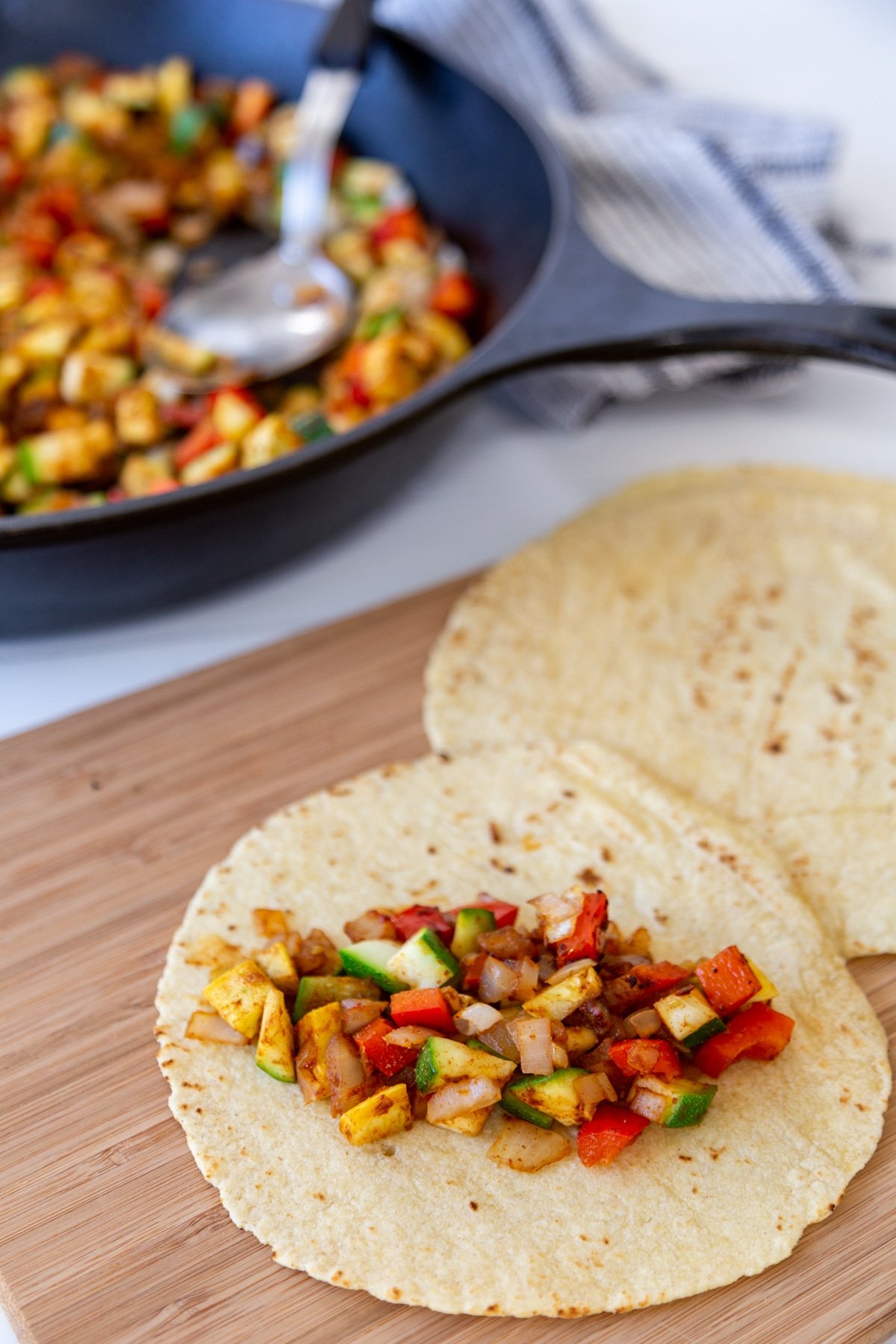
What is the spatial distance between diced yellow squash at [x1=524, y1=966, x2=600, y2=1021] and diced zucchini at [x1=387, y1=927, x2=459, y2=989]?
120 millimetres

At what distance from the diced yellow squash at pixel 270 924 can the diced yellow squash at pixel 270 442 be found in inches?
32.7

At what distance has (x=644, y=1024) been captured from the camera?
5.32ft

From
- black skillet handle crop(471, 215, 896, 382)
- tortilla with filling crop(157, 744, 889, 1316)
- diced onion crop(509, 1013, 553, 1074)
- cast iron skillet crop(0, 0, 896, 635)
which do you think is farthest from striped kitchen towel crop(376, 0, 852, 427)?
diced onion crop(509, 1013, 553, 1074)

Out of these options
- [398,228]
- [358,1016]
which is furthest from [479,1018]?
[398,228]

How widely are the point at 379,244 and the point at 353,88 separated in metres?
0.40

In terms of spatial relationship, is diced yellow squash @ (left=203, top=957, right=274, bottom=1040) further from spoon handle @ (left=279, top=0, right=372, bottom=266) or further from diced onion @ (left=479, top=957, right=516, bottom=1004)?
spoon handle @ (left=279, top=0, right=372, bottom=266)

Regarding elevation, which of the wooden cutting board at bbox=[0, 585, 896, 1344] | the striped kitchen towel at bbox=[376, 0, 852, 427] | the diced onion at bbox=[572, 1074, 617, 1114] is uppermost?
the striped kitchen towel at bbox=[376, 0, 852, 427]

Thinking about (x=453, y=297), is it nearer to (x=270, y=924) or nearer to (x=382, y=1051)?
(x=270, y=924)

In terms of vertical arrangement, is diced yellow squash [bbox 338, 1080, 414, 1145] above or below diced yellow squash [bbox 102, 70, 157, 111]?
below

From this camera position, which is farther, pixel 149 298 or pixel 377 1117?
pixel 149 298

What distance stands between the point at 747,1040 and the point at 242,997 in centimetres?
63

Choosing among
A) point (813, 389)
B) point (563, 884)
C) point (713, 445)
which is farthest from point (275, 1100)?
point (813, 389)

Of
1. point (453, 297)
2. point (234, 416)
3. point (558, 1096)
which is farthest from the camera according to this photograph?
point (453, 297)

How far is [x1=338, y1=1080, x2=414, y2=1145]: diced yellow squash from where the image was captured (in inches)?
Result: 61.8
